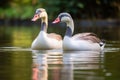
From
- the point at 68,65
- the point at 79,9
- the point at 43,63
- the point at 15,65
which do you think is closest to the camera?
the point at 68,65

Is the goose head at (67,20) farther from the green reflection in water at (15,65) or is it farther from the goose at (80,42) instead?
the green reflection in water at (15,65)

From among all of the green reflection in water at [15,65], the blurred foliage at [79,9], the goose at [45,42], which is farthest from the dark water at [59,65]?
the blurred foliage at [79,9]

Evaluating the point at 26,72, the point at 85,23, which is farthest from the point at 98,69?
the point at 85,23

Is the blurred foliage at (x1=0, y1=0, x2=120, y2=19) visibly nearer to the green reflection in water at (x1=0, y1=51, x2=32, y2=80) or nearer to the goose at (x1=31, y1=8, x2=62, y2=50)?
the goose at (x1=31, y1=8, x2=62, y2=50)

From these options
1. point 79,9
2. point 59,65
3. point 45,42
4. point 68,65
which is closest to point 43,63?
point 59,65

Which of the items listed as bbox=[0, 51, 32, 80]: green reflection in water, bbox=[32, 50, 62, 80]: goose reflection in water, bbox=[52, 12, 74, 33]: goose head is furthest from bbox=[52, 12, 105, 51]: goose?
bbox=[0, 51, 32, 80]: green reflection in water

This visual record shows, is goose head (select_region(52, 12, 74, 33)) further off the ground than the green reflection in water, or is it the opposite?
goose head (select_region(52, 12, 74, 33))

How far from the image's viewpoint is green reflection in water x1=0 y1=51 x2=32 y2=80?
9.64 m

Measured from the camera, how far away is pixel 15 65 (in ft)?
37.9

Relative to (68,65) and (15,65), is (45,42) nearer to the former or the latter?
(15,65)

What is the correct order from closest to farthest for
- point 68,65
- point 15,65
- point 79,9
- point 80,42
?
point 68,65, point 15,65, point 80,42, point 79,9

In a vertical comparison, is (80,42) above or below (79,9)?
below

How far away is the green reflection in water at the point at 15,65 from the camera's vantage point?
9.64 meters

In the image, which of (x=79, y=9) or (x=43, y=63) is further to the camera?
(x=79, y=9)
